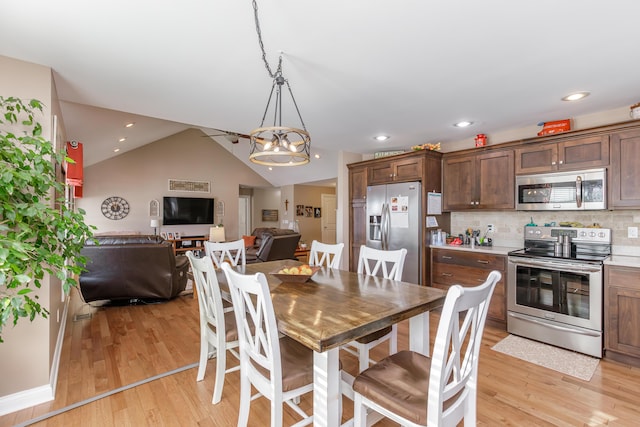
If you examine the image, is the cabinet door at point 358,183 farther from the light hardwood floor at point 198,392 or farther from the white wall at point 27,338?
the white wall at point 27,338

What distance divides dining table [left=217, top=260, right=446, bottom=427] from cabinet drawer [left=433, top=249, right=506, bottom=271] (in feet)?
5.58

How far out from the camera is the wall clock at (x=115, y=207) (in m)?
7.43

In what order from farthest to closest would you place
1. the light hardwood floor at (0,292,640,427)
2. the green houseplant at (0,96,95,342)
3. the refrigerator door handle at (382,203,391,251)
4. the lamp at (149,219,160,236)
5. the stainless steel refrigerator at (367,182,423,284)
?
the lamp at (149,219,160,236)
the refrigerator door handle at (382,203,391,251)
the stainless steel refrigerator at (367,182,423,284)
the light hardwood floor at (0,292,640,427)
the green houseplant at (0,96,95,342)

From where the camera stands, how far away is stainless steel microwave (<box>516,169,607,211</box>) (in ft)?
9.53

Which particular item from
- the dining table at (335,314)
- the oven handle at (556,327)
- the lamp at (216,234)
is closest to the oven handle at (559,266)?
the oven handle at (556,327)

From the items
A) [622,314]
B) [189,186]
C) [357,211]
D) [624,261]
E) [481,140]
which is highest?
[481,140]

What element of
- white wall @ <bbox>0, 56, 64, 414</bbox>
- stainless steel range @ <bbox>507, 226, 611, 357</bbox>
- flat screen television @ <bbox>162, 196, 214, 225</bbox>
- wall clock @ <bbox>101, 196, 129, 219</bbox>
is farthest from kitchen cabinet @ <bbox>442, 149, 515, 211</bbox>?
wall clock @ <bbox>101, 196, 129, 219</bbox>

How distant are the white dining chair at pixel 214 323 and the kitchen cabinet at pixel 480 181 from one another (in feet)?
10.2

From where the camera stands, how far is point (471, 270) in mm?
3518

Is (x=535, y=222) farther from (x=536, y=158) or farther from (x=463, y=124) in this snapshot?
(x=463, y=124)

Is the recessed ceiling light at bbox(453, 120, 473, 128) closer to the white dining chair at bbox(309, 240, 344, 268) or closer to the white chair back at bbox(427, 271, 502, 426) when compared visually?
the white dining chair at bbox(309, 240, 344, 268)

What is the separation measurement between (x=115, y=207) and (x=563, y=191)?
8783 millimetres

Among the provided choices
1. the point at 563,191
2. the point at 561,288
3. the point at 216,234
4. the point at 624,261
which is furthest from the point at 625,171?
the point at 216,234

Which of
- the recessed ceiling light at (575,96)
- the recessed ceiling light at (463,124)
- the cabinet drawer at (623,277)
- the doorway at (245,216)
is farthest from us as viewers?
the doorway at (245,216)
